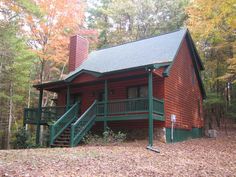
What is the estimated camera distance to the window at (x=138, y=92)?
15669mm

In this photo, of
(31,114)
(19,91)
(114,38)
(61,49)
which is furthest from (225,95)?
(19,91)

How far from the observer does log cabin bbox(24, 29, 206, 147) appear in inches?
547

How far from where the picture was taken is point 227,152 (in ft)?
37.5

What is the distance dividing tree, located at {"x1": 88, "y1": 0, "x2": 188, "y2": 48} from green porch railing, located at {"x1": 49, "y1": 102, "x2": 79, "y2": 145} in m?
18.8

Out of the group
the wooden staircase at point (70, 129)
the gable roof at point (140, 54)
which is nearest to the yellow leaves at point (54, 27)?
the gable roof at point (140, 54)

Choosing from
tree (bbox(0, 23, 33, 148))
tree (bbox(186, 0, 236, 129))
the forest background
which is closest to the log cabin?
tree (bbox(186, 0, 236, 129))

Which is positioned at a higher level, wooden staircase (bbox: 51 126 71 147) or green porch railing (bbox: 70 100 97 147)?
green porch railing (bbox: 70 100 97 147)

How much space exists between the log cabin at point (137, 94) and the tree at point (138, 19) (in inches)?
467

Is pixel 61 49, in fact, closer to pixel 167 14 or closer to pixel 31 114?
pixel 31 114

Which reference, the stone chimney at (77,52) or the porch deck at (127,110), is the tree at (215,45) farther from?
the stone chimney at (77,52)

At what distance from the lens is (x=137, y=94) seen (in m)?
16.0

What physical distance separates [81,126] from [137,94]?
Result: 416cm

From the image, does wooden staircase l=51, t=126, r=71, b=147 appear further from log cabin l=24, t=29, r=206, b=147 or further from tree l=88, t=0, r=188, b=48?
tree l=88, t=0, r=188, b=48

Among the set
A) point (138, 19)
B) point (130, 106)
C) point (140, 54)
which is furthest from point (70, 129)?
point (138, 19)
